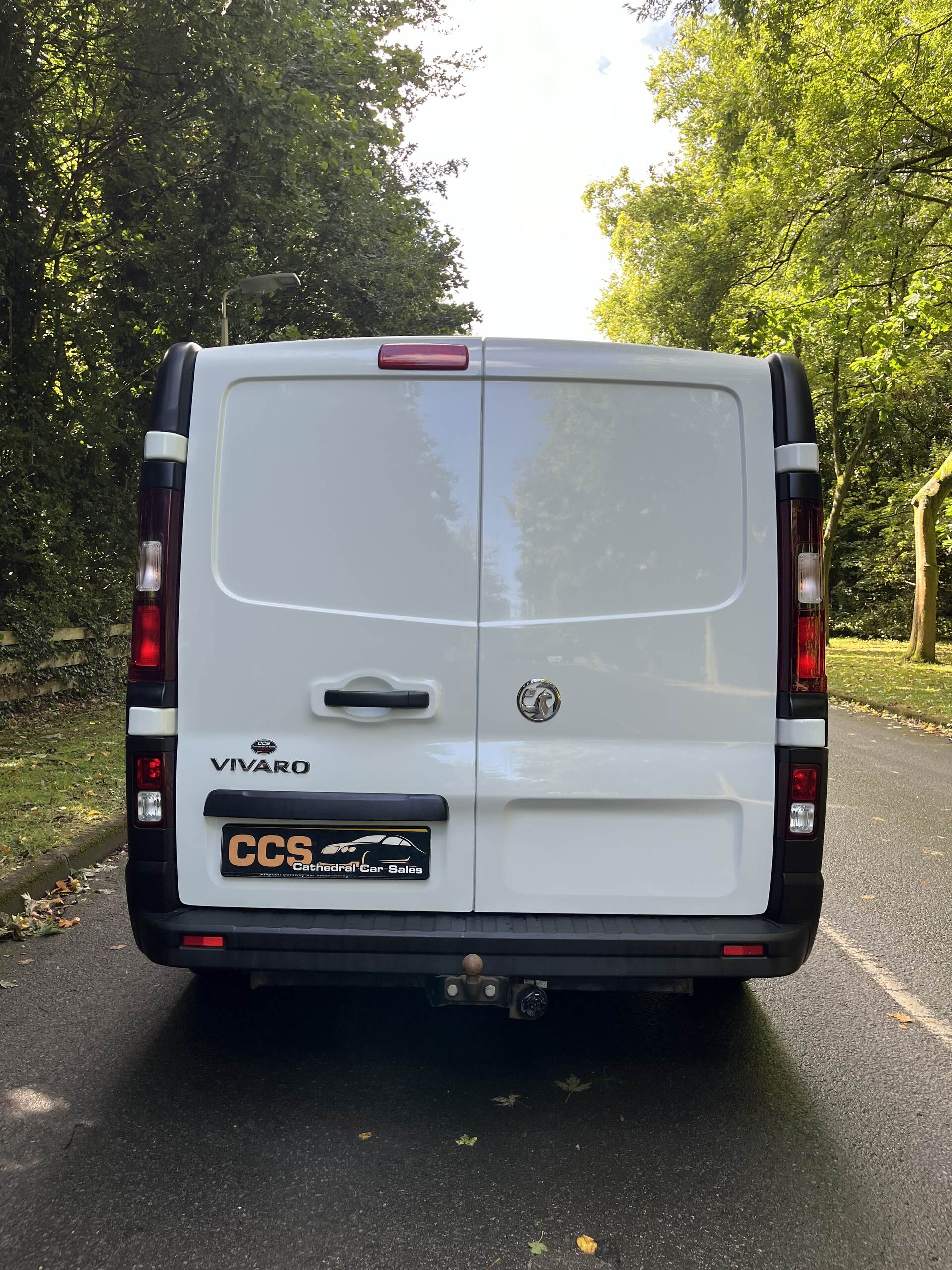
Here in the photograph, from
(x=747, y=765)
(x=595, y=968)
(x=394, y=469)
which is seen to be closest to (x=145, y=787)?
(x=394, y=469)

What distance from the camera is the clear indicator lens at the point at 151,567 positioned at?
3.15m

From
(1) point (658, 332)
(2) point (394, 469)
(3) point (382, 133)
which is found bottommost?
(2) point (394, 469)

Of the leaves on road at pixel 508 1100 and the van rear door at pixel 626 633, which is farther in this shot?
the leaves on road at pixel 508 1100

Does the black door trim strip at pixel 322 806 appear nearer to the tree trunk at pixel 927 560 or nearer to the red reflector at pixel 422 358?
the red reflector at pixel 422 358

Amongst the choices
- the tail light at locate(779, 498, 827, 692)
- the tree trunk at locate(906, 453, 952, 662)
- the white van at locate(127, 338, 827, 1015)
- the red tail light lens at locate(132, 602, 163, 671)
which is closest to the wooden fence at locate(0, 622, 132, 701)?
the red tail light lens at locate(132, 602, 163, 671)

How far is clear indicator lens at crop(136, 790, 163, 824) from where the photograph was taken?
10.4ft

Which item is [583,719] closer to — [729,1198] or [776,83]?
[729,1198]

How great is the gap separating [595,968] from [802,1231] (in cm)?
84

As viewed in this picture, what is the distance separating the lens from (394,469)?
315cm

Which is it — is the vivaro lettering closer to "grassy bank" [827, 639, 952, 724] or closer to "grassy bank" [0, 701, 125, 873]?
"grassy bank" [0, 701, 125, 873]

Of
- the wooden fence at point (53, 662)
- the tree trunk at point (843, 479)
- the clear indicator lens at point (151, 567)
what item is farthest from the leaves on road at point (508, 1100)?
the tree trunk at point (843, 479)

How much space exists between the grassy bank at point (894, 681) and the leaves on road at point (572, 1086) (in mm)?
12107

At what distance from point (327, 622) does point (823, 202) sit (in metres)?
13.6

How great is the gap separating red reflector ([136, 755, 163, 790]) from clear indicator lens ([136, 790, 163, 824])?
0.02m
